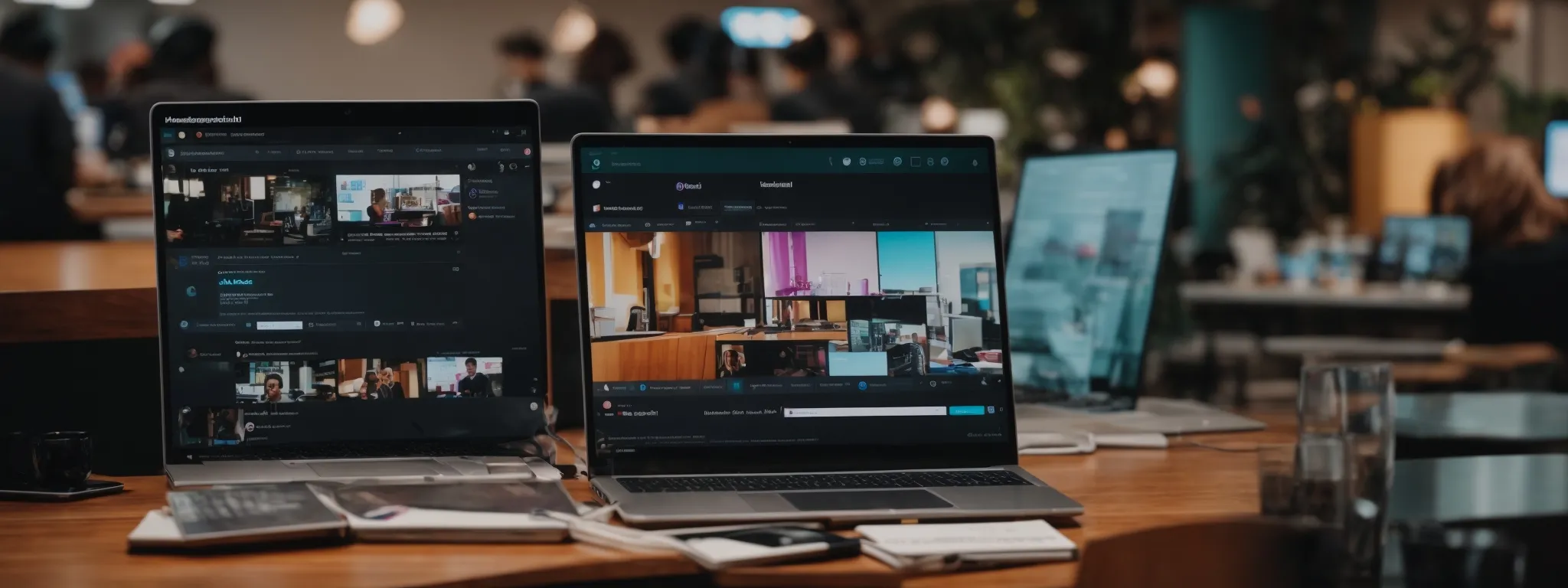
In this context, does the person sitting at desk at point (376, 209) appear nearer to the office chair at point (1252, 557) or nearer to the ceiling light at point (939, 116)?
the office chair at point (1252, 557)

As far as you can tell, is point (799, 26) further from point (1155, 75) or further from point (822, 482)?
point (822, 482)

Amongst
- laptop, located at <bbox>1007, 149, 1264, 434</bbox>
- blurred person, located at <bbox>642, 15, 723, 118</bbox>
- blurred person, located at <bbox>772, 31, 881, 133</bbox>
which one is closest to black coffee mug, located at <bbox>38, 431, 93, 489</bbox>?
laptop, located at <bbox>1007, 149, 1264, 434</bbox>

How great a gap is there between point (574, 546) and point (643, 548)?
81mm

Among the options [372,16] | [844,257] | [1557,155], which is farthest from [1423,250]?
[844,257]

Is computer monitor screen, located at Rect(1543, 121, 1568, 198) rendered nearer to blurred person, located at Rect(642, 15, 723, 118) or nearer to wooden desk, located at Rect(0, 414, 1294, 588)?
blurred person, located at Rect(642, 15, 723, 118)

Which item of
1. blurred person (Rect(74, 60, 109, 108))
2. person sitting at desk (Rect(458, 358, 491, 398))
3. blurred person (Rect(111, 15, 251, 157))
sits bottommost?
person sitting at desk (Rect(458, 358, 491, 398))

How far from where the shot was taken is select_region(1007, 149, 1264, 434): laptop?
208cm

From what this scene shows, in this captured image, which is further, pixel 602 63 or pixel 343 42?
pixel 343 42

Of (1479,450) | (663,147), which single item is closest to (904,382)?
(663,147)

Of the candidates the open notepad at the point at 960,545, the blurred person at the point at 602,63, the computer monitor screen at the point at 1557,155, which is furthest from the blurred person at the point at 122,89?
the computer monitor screen at the point at 1557,155

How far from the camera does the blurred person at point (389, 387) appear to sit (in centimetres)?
173

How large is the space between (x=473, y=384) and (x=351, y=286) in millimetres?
177

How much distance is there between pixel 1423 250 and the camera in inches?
239

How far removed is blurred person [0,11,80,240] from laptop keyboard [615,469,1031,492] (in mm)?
4017
